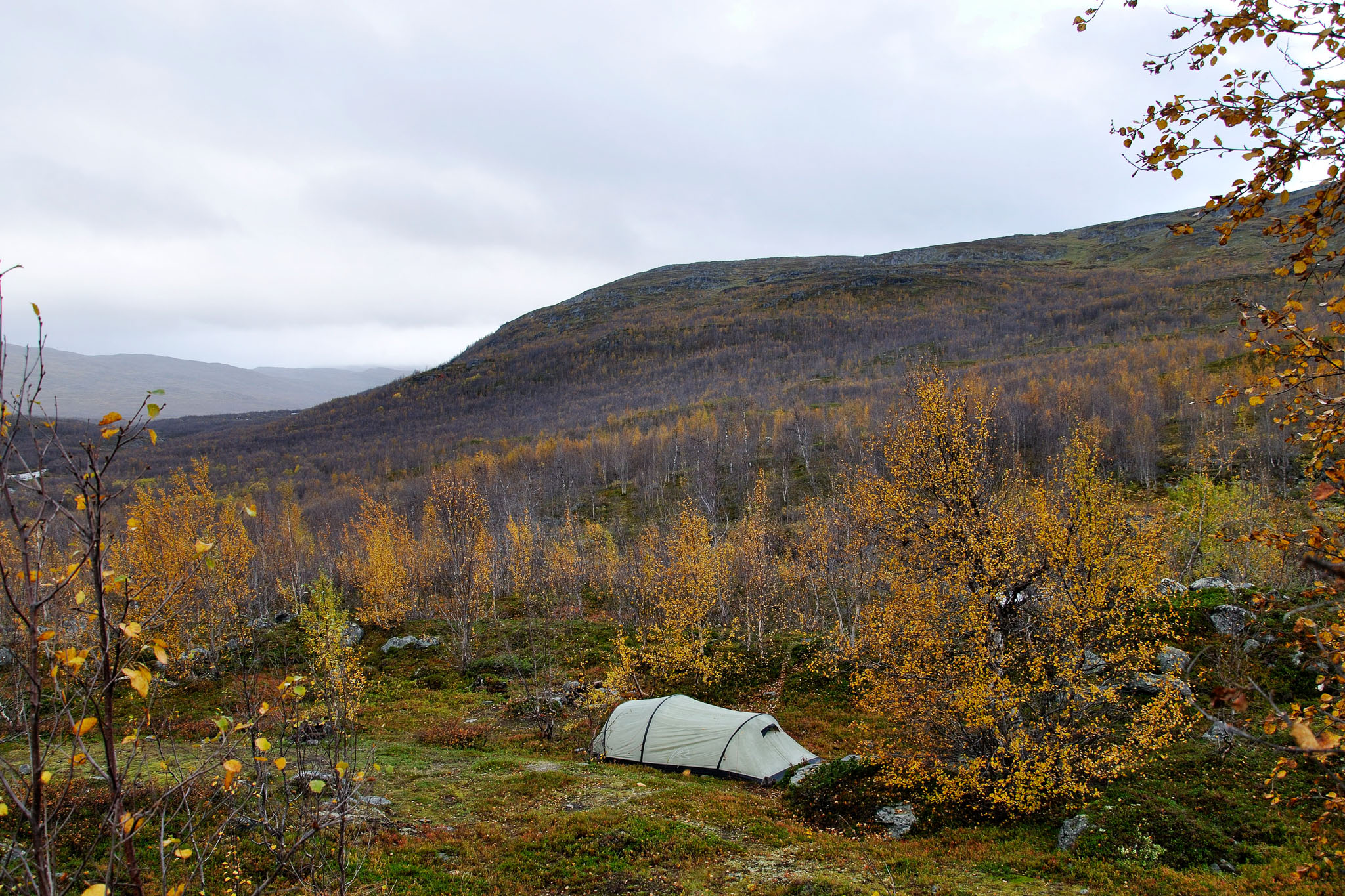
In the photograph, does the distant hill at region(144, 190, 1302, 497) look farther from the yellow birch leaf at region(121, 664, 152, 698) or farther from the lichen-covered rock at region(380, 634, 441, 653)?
the yellow birch leaf at region(121, 664, 152, 698)

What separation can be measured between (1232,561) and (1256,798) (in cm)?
2448

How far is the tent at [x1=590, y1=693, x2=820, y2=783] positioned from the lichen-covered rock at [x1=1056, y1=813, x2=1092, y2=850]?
770 cm

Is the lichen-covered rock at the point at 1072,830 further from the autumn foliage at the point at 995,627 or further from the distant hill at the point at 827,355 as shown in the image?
the distant hill at the point at 827,355

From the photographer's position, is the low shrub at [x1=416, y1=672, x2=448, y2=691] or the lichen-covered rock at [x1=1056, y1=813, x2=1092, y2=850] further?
the low shrub at [x1=416, y1=672, x2=448, y2=691]

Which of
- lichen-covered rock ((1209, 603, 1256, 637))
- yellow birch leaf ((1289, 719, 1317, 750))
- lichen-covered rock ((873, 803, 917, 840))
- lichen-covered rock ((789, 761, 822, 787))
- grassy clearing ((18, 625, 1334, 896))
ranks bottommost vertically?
lichen-covered rock ((789, 761, 822, 787))

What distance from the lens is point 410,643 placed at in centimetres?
3453

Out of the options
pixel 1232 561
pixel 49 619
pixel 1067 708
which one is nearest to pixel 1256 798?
pixel 1067 708

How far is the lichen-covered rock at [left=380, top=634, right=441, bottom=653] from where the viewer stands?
112ft

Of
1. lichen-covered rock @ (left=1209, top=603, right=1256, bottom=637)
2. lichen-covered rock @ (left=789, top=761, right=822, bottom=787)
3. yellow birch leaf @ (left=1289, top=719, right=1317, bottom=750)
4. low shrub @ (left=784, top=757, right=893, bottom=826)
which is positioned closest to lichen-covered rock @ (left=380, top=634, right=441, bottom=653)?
lichen-covered rock @ (left=789, top=761, right=822, bottom=787)

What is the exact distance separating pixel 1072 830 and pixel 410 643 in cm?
3191

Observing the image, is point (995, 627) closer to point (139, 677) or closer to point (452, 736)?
point (139, 677)

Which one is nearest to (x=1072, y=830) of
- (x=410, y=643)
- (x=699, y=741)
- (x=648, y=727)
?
(x=699, y=741)

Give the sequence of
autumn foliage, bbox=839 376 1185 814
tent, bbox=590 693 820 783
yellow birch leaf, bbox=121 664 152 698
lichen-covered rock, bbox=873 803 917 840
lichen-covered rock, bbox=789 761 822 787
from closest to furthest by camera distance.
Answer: yellow birch leaf, bbox=121 664 152 698 → autumn foliage, bbox=839 376 1185 814 → lichen-covered rock, bbox=873 803 917 840 → lichen-covered rock, bbox=789 761 822 787 → tent, bbox=590 693 820 783

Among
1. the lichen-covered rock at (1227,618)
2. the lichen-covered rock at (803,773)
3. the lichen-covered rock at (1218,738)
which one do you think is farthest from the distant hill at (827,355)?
the lichen-covered rock at (803,773)
